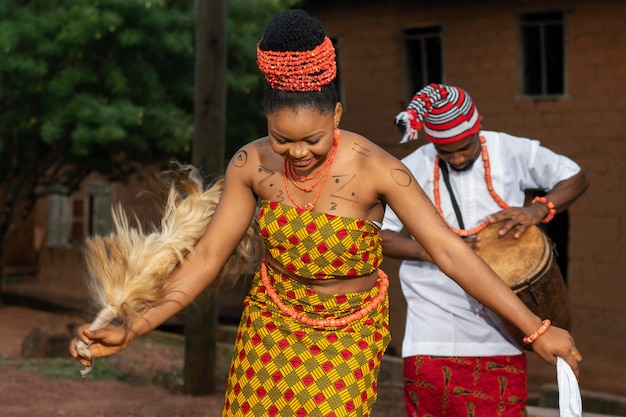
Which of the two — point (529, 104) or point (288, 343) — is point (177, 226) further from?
point (529, 104)

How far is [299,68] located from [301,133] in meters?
Answer: 0.21

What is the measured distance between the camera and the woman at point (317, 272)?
3602 mm

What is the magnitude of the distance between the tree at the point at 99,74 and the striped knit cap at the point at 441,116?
24.0 ft

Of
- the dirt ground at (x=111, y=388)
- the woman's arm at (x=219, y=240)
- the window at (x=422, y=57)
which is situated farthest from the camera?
the window at (x=422, y=57)

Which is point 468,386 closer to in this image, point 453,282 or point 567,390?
point 453,282

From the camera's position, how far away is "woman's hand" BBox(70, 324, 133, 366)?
3.49 m

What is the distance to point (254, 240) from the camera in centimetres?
411

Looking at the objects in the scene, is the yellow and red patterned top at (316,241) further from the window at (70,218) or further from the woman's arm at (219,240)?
the window at (70,218)

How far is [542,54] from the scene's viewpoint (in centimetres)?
1292

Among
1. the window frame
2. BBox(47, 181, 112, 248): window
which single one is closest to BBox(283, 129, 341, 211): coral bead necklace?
the window frame

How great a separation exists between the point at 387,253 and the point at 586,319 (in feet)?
26.9

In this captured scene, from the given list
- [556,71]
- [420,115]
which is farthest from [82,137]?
[420,115]

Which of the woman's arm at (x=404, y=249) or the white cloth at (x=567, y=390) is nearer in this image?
the white cloth at (x=567, y=390)

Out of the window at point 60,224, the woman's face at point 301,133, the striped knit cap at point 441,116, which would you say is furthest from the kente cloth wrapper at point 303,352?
the window at point 60,224
